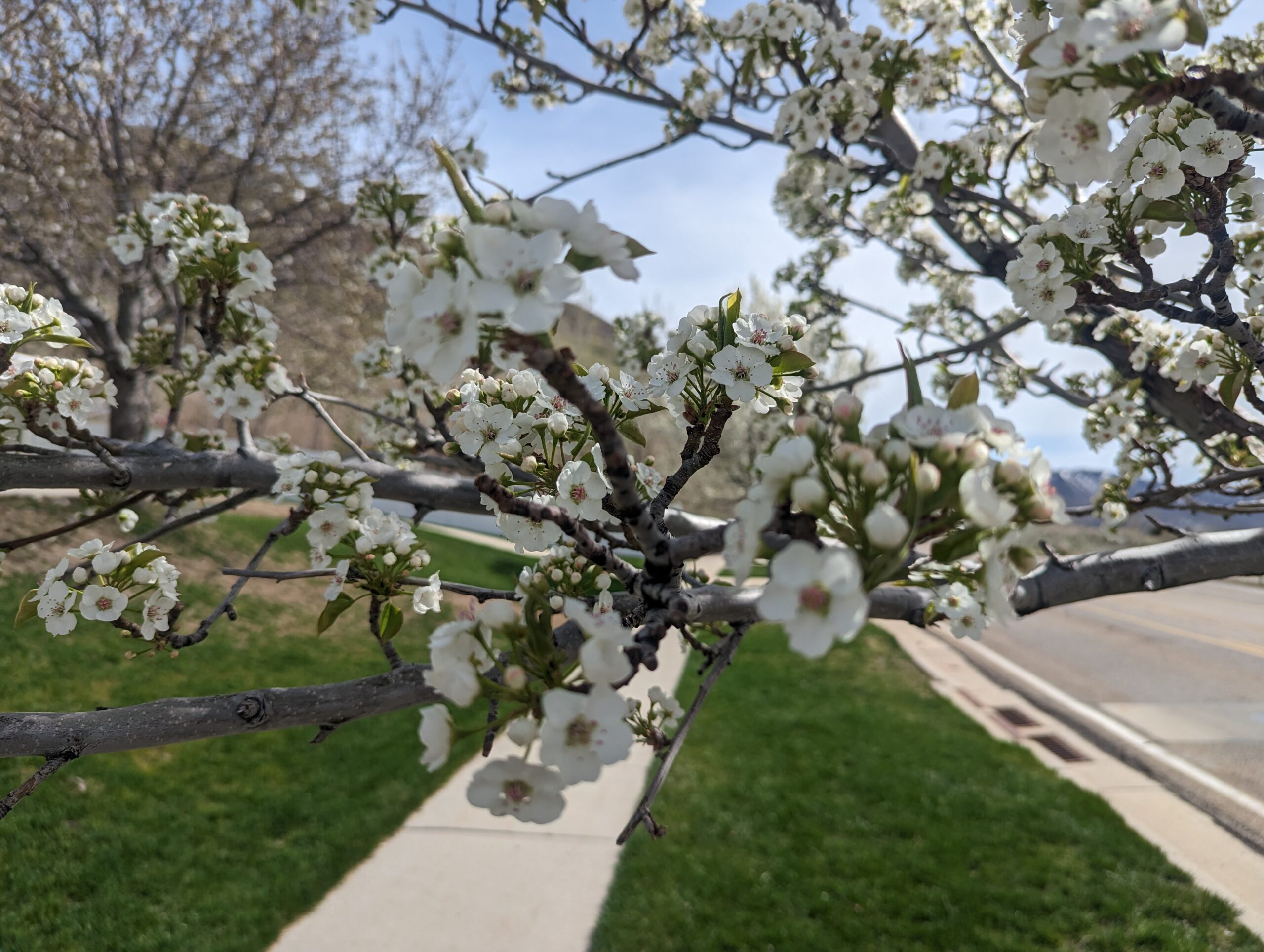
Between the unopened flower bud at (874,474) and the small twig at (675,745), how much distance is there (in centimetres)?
92

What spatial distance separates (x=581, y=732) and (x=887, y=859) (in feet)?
15.4

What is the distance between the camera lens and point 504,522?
154 cm

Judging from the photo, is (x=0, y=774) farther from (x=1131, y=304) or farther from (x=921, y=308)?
(x=921, y=308)

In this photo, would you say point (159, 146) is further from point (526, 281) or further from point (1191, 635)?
point (1191, 635)

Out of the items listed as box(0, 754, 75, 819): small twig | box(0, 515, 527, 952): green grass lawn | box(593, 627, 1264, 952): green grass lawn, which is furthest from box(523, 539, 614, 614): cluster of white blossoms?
box(593, 627, 1264, 952): green grass lawn

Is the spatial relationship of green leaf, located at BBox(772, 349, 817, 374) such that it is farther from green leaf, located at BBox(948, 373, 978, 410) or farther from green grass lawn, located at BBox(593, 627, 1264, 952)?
green grass lawn, located at BBox(593, 627, 1264, 952)

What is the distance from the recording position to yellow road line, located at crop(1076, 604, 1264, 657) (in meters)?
10.3

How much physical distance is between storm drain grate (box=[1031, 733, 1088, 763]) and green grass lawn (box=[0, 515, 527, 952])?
577cm

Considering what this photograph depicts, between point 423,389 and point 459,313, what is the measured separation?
2727 millimetres

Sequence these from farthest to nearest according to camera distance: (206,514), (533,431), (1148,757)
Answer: (1148,757)
(206,514)
(533,431)

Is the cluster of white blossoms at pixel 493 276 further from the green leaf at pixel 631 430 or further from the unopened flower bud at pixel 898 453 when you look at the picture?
the green leaf at pixel 631 430

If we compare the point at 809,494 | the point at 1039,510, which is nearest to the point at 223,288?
the point at 809,494

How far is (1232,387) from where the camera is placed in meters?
1.92

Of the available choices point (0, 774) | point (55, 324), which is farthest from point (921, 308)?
point (0, 774)
